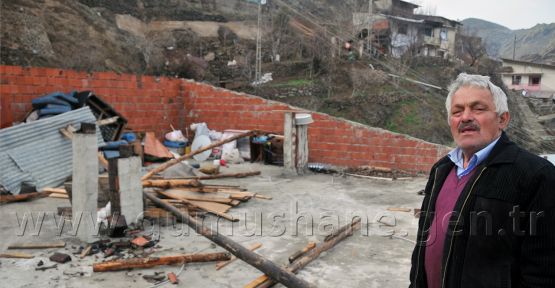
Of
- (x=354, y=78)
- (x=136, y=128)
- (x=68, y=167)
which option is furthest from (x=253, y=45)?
(x=68, y=167)

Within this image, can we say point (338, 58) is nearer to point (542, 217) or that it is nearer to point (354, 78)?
point (354, 78)

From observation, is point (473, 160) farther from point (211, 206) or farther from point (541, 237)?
point (211, 206)

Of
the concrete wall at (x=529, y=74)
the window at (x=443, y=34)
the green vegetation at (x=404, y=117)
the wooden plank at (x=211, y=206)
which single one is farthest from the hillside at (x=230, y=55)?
the wooden plank at (x=211, y=206)

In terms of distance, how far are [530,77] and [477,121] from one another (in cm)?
5291

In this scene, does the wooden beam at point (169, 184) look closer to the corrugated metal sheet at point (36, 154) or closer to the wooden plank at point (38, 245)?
the wooden plank at point (38, 245)

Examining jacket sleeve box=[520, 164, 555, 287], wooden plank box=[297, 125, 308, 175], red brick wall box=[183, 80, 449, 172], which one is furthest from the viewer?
wooden plank box=[297, 125, 308, 175]

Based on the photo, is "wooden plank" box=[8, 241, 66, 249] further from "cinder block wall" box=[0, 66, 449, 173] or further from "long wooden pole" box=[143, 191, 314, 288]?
"cinder block wall" box=[0, 66, 449, 173]

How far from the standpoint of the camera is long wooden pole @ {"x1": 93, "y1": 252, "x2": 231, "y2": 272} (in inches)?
144

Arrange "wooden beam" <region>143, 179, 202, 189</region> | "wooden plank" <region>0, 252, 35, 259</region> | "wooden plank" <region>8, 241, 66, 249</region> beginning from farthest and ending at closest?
"wooden beam" <region>143, 179, 202, 189</region>, "wooden plank" <region>8, 241, 66, 249</region>, "wooden plank" <region>0, 252, 35, 259</region>

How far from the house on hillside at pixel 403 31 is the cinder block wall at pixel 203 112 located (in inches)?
999

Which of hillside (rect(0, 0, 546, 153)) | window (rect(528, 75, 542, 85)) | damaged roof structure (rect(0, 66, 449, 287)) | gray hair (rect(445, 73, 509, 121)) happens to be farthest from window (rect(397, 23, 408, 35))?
gray hair (rect(445, 73, 509, 121))

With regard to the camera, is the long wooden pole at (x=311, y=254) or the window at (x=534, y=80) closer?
the long wooden pole at (x=311, y=254)

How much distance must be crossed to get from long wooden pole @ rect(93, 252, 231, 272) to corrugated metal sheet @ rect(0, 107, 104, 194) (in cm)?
384

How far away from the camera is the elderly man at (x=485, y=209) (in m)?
1.55
